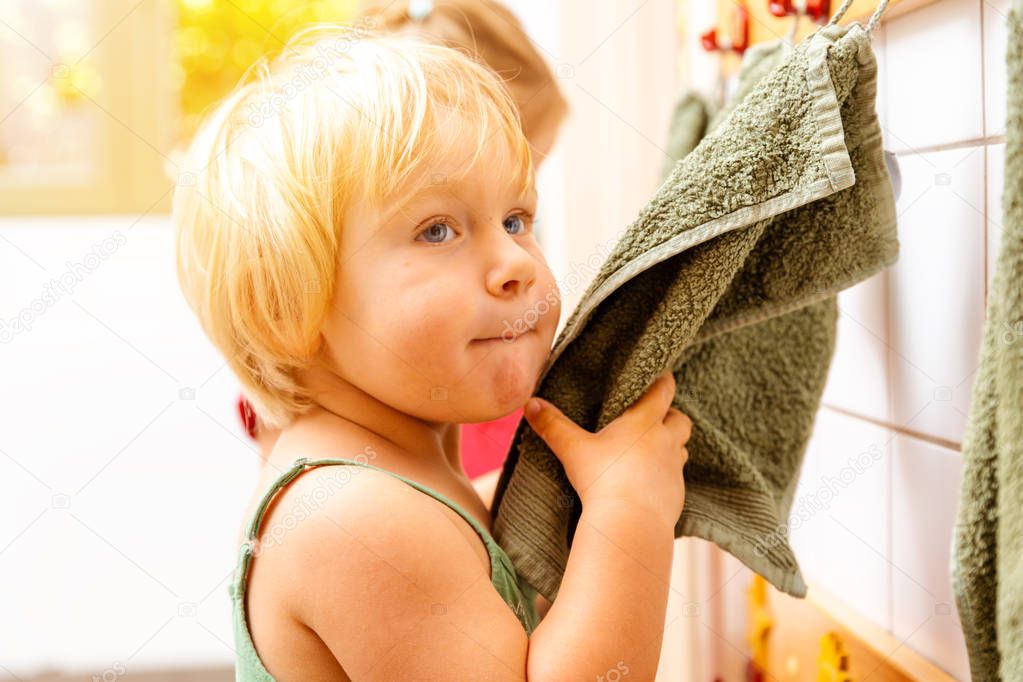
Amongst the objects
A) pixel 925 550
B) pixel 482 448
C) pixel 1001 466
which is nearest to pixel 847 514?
pixel 925 550

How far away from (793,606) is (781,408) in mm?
215

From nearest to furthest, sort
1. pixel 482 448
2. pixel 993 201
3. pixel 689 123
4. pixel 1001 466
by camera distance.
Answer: pixel 1001 466 → pixel 993 201 → pixel 689 123 → pixel 482 448

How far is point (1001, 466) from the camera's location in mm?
419

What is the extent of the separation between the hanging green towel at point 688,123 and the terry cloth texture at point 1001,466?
16.4 inches

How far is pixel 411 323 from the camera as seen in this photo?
59 cm

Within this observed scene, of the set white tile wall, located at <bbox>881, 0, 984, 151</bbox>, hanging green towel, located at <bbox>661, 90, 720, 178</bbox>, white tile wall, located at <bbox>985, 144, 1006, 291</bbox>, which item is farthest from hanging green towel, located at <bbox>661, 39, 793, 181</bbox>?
Result: white tile wall, located at <bbox>985, 144, 1006, 291</bbox>

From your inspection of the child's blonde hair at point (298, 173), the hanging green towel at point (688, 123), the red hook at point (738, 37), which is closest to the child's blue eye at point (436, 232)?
the child's blonde hair at point (298, 173)

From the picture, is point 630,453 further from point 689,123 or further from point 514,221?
point 689,123

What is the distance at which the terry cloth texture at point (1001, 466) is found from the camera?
0.40 m

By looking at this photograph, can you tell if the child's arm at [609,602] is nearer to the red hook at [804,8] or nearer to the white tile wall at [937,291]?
the white tile wall at [937,291]

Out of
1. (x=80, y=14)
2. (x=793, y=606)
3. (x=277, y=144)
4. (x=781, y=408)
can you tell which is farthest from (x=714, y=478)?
(x=80, y=14)

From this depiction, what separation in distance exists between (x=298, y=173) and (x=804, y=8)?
15.5 inches

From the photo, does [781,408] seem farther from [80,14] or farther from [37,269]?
[80,14]

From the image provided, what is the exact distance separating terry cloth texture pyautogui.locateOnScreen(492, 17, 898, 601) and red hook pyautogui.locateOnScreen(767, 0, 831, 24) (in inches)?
5.2
